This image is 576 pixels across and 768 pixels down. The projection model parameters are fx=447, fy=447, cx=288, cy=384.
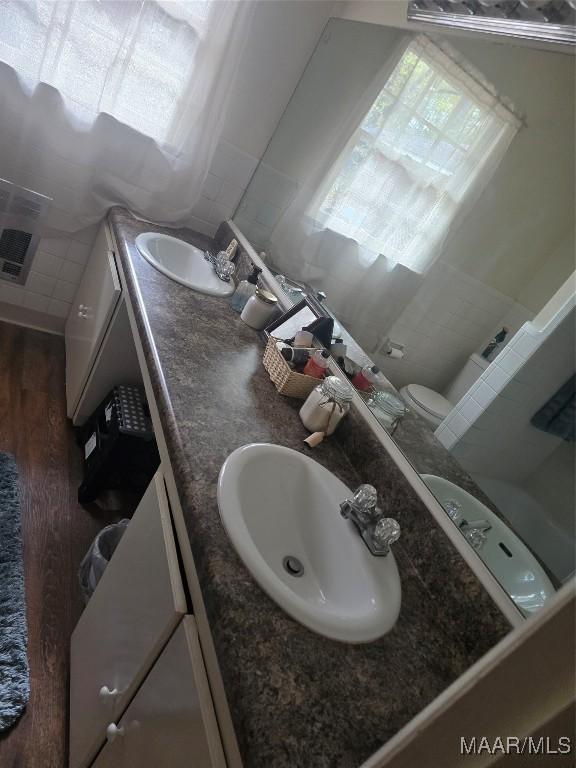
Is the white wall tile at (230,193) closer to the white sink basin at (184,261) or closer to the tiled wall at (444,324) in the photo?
the white sink basin at (184,261)

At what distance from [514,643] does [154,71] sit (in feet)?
7.49

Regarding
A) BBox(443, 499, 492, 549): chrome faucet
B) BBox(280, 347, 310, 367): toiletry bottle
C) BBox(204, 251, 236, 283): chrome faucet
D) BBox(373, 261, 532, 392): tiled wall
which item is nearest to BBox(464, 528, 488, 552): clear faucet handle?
BBox(443, 499, 492, 549): chrome faucet

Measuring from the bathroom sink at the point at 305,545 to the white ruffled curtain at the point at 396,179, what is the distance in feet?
1.85

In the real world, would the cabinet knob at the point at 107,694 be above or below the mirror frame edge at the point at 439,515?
below

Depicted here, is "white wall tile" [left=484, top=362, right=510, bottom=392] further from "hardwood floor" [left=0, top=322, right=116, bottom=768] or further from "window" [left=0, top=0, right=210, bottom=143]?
"window" [left=0, top=0, right=210, bottom=143]

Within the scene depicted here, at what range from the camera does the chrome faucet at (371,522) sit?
0.95 metres

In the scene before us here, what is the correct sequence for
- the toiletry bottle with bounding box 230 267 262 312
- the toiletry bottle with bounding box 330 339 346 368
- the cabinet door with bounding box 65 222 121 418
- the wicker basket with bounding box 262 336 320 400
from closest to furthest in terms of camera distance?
the wicker basket with bounding box 262 336 320 400 < the toiletry bottle with bounding box 330 339 346 368 < the cabinet door with bounding box 65 222 121 418 < the toiletry bottle with bounding box 230 267 262 312

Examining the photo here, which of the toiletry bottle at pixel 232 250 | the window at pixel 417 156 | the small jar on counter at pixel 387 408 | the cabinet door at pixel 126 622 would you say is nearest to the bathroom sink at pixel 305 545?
the cabinet door at pixel 126 622

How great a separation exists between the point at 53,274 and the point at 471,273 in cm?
205

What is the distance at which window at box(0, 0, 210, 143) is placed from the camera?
168cm

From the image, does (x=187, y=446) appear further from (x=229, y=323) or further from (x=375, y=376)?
(x=229, y=323)

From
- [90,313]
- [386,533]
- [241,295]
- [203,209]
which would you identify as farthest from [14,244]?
[386,533]

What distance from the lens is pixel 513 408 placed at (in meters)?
0.89

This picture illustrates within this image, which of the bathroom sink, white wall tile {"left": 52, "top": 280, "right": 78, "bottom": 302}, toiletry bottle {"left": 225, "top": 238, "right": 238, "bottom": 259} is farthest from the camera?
white wall tile {"left": 52, "top": 280, "right": 78, "bottom": 302}
